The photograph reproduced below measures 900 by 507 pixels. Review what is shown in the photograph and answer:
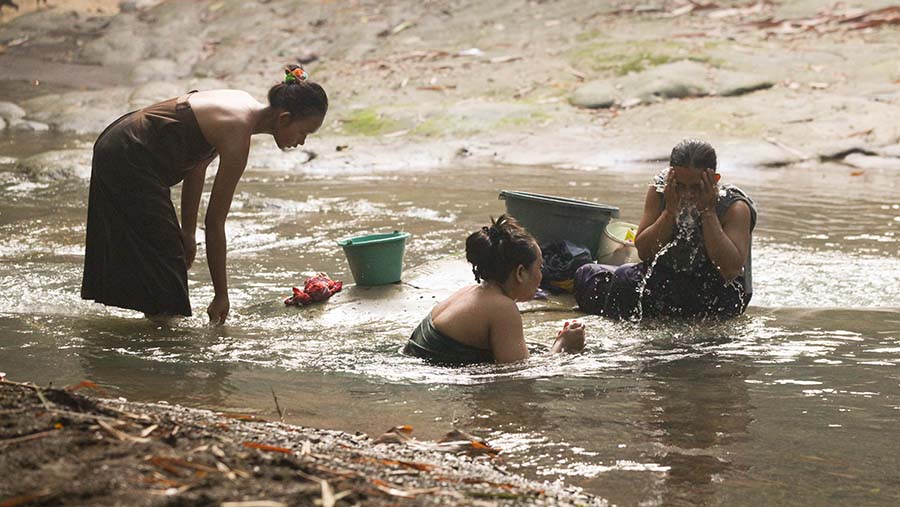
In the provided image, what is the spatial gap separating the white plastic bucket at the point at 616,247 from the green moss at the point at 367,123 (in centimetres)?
798

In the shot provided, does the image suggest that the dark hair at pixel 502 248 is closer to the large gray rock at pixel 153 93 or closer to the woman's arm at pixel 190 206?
the woman's arm at pixel 190 206

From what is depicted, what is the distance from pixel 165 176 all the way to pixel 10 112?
39.2ft

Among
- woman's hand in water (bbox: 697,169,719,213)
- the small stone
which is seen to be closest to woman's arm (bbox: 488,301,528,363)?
woman's hand in water (bbox: 697,169,719,213)

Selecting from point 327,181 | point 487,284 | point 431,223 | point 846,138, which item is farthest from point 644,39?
point 487,284

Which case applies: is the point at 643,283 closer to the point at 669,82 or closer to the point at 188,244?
the point at 188,244

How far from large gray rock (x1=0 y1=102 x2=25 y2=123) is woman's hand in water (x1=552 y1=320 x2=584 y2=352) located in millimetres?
12998

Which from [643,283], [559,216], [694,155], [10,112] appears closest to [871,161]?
[559,216]

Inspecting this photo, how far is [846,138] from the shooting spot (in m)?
12.0

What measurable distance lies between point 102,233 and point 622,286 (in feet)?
9.21

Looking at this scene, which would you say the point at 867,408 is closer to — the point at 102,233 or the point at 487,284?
the point at 487,284

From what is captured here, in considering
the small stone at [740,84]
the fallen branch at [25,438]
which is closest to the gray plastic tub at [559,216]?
the fallen branch at [25,438]

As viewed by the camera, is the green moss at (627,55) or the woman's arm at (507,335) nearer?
the woman's arm at (507,335)

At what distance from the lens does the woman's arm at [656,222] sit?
5250 mm

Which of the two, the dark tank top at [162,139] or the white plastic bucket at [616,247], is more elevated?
the dark tank top at [162,139]
